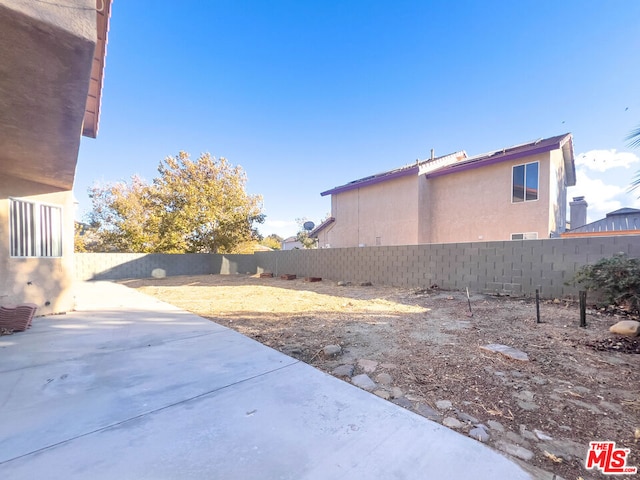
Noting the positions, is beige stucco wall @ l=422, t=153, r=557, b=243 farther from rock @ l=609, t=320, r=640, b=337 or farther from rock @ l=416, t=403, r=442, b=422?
rock @ l=416, t=403, r=442, b=422

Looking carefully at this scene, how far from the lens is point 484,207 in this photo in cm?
1068

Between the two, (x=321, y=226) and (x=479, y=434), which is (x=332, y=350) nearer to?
(x=479, y=434)

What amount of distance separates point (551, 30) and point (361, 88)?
18.5 feet

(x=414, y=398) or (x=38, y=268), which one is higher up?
(x=38, y=268)

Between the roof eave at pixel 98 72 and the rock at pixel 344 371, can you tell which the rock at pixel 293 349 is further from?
the roof eave at pixel 98 72

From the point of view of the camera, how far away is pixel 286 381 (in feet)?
8.37

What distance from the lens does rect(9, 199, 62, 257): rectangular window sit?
189 inches

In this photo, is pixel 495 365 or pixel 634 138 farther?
pixel 495 365

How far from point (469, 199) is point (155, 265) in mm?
16606

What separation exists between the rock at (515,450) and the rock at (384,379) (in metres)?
0.95

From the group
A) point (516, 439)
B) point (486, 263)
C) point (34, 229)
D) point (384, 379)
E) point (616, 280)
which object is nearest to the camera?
point (516, 439)

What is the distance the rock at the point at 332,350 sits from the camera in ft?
10.5

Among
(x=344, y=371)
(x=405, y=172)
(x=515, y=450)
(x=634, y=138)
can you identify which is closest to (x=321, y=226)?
(x=405, y=172)

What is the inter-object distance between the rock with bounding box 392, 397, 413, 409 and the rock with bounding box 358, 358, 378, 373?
55cm
